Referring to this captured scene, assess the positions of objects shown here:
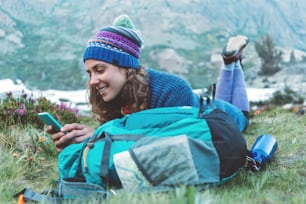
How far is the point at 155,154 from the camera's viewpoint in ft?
7.43

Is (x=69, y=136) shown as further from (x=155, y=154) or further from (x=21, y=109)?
(x=21, y=109)

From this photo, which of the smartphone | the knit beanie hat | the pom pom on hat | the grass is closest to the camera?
the grass

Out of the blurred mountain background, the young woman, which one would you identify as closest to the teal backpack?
the young woman

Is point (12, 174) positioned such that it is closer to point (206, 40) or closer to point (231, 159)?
point (231, 159)

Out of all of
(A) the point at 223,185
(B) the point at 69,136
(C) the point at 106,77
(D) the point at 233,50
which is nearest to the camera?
(A) the point at 223,185

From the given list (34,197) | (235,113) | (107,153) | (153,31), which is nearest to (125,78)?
(107,153)

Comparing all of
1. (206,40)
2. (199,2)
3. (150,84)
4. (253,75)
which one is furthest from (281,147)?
(199,2)

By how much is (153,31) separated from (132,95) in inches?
2794

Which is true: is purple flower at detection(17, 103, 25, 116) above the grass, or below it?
above

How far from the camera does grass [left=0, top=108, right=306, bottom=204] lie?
1767 millimetres

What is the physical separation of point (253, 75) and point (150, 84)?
2990cm

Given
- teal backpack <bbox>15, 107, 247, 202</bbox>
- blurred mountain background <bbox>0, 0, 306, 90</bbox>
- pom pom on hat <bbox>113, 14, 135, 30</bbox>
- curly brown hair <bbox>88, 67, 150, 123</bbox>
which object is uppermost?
blurred mountain background <bbox>0, 0, 306, 90</bbox>

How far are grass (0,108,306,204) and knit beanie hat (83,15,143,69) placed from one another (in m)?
0.97

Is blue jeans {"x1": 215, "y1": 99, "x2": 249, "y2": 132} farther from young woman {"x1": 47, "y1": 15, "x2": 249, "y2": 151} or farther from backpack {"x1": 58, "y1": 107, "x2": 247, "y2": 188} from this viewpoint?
backpack {"x1": 58, "y1": 107, "x2": 247, "y2": 188}
